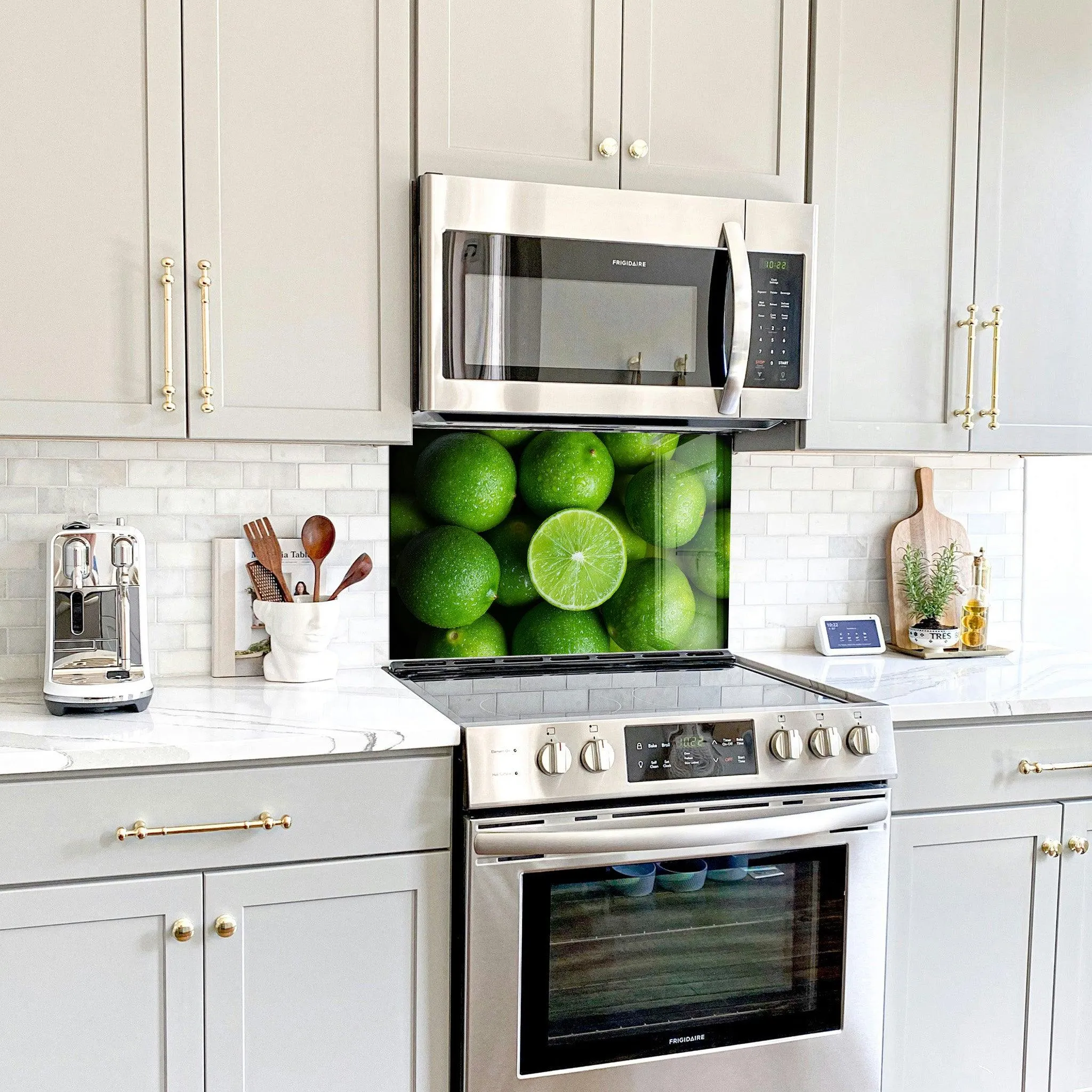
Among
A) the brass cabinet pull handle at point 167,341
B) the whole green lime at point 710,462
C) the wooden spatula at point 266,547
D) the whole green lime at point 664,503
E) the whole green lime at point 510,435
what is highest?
the brass cabinet pull handle at point 167,341

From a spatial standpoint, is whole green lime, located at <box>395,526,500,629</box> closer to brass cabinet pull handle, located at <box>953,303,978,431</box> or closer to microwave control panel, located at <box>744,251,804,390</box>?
microwave control panel, located at <box>744,251,804,390</box>

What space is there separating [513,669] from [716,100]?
1248 mm

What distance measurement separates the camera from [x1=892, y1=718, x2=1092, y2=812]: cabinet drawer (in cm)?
208

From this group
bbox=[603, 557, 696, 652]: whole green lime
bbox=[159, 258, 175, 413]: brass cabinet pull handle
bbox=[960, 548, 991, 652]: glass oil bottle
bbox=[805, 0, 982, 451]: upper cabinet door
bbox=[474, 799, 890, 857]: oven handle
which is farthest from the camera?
bbox=[960, 548, 991, 652]: glass oil bottle

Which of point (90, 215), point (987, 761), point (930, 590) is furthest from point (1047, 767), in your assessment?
point (90, 215)

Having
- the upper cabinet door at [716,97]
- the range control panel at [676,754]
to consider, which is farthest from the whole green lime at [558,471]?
the range control panel at [676,754]

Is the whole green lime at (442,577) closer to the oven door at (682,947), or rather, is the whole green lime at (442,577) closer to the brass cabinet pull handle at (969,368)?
the oven door at (682,947)

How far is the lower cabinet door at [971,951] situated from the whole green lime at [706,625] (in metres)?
0.68

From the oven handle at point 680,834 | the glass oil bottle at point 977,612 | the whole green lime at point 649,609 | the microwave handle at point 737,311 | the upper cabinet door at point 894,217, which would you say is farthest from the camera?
the glass oil bottle at point 977,612

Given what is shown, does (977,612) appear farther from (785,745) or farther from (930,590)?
(785,745)

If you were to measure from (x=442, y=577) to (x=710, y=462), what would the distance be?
0.70 m

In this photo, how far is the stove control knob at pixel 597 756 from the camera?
72.1 inches

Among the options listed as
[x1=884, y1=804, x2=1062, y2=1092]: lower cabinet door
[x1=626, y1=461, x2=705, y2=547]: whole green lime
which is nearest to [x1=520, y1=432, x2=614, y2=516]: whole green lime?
[x1=626, y1=461, x2=705, y2=547]: whole green lime

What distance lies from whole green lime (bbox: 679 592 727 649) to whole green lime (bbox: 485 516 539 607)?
15.3 inches
